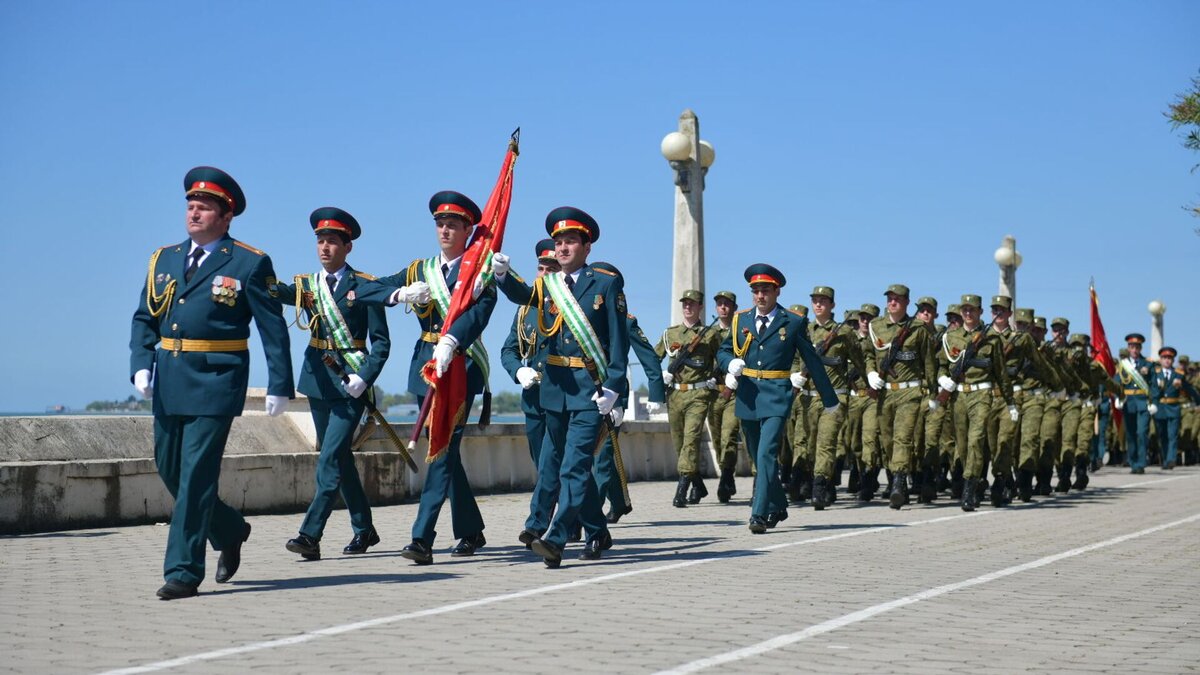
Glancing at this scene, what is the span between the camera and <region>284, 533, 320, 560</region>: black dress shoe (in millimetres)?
10562

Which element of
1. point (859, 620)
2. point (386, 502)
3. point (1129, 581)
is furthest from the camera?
point (386, 502)

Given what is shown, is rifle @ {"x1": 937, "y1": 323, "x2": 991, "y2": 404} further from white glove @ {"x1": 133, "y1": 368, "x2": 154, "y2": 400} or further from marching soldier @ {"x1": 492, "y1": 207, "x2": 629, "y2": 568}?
white glove @ {"x1": 133, "y1": 368, "x2": 154, "y2": 400}

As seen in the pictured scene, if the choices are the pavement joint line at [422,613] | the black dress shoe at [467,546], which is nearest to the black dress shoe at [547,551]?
the pavement joint line at [422,613]

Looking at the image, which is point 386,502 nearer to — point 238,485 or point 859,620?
point 238,485

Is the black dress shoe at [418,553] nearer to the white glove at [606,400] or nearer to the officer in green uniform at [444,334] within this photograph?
the officer in green uniform at [444,334]

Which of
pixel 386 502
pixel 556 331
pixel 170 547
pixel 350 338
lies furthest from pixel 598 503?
pixel 386 502

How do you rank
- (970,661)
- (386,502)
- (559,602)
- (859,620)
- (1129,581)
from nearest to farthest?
(970,661) → (859,620) → (559,602) → (1129,581) → (386,502)

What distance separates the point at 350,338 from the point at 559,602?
2.96m

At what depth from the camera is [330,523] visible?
14.2 metres

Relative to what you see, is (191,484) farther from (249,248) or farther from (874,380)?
(874,380)

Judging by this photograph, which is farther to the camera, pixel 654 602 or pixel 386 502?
pixel 386 502

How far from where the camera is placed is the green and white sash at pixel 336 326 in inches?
426

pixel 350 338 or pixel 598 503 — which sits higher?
pixel 350 338

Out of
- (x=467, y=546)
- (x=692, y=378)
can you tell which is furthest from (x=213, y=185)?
(x=692, y=378)
